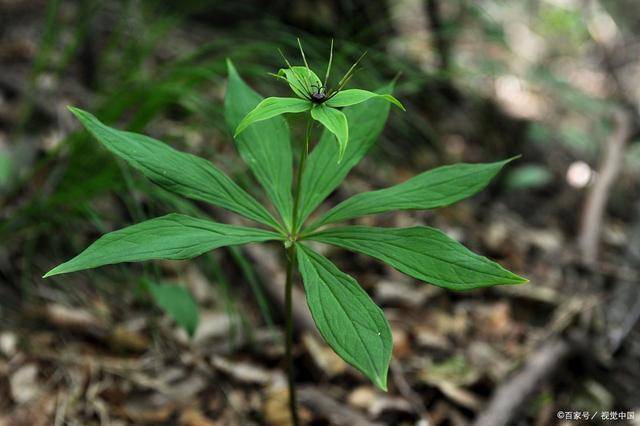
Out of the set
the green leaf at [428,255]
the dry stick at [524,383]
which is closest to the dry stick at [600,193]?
the dry stick at [524,383]

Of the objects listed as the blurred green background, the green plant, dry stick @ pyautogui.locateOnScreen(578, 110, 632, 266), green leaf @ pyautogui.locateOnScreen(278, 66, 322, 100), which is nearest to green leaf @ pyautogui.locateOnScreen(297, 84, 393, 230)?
the green plant

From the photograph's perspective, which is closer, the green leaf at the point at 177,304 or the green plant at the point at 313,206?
the green plant at the point at 313,206

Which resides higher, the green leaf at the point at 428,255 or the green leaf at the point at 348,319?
the green leaf at the point at 428,255

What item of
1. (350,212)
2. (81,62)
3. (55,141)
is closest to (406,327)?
(350,212)

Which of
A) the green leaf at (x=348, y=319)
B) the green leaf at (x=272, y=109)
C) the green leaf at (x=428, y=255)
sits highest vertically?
the green leaf at (x=272, y=109)

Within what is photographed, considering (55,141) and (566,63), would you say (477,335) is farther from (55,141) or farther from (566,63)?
(566,63)

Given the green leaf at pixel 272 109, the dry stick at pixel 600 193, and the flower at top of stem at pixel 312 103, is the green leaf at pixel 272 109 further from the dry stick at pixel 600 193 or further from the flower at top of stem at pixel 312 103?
the dry stick at pixel 600 193

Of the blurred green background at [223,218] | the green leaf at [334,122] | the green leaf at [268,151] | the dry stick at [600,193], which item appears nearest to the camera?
the green leaf at [334,122]

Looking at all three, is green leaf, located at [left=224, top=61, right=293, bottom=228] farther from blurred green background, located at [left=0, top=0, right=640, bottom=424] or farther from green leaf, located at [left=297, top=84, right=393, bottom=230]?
blurred green background, located at [left=0, top=0, right=640, bottom=424]
